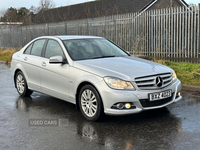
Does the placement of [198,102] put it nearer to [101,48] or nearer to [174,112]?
[174,112]

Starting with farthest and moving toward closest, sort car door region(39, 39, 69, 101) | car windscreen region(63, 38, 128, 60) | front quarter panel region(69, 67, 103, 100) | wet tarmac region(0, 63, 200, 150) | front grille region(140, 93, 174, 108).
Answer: car windscreen region(63, 38, 128, 60)
car door region(39, 39, 69, 101)
front quarter panel region(69, 67, 103, 100)
front grille region(140, 93, 174, 108)
wet tarmac region(0, 63, 200, 150)

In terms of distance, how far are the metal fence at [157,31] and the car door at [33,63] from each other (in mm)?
8182

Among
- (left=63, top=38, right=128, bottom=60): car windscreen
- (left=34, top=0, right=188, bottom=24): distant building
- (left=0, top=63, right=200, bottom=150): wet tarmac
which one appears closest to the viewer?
(left=0, top=63, right=200, bottom=150): wet tarmac

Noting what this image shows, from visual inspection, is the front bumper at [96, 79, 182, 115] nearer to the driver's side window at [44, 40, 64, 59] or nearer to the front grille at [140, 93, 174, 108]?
the front grille at [140, 93, 174, 108]

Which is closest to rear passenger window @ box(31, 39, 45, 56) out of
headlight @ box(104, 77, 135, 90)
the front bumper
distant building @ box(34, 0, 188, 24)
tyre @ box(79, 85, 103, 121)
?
tyre @ box(79, 85, 103, 121)

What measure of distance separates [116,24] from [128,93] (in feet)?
38.4

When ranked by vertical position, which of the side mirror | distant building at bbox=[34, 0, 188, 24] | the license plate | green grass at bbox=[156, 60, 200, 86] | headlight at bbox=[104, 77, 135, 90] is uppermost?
distant building at bbox=[34, 0, 188, 24]

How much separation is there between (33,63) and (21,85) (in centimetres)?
98

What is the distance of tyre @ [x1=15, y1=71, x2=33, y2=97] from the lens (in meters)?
7.11

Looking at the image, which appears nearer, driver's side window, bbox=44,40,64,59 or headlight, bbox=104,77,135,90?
headlight, bbox=104,77,135,90

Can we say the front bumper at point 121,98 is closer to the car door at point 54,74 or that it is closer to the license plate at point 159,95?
the license plate at point 159,95

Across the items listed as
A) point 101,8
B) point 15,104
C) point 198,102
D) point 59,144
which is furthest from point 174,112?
point 101,8

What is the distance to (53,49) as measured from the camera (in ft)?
20.6

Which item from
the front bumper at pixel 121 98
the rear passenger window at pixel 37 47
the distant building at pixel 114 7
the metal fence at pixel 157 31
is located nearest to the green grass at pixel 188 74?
the metal fence at pixel 157 31
